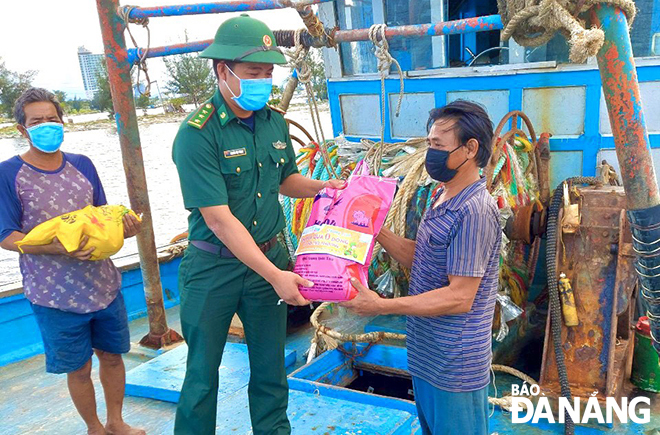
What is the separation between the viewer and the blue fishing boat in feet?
8.46

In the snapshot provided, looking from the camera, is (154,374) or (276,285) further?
(154,374)

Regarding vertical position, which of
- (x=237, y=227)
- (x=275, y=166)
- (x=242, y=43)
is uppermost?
(x=242, y=43)

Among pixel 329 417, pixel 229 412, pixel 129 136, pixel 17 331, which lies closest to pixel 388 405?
pixel 329 417

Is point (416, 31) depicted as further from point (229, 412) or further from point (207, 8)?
point (229, 412)

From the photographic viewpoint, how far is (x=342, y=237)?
2152 mm

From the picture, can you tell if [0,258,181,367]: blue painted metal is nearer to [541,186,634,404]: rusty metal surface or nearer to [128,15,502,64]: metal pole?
[128,15,502,64]: metal pole

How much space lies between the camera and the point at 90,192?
2.79 metres

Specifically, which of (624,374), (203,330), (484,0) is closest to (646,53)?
(484,0)

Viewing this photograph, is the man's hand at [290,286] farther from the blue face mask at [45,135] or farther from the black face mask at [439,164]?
the blue face mask at [45,135]

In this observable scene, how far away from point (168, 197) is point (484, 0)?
15427 millimetres

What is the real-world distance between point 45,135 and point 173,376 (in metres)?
1.65

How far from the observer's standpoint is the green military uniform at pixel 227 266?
2.16 m

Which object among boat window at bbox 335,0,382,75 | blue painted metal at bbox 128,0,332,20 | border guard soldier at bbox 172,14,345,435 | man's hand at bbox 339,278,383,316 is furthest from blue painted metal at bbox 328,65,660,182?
man's hand at bbox 339,278,383,316

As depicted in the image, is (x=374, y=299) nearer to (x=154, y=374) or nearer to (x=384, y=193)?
(x=384, y=193)
